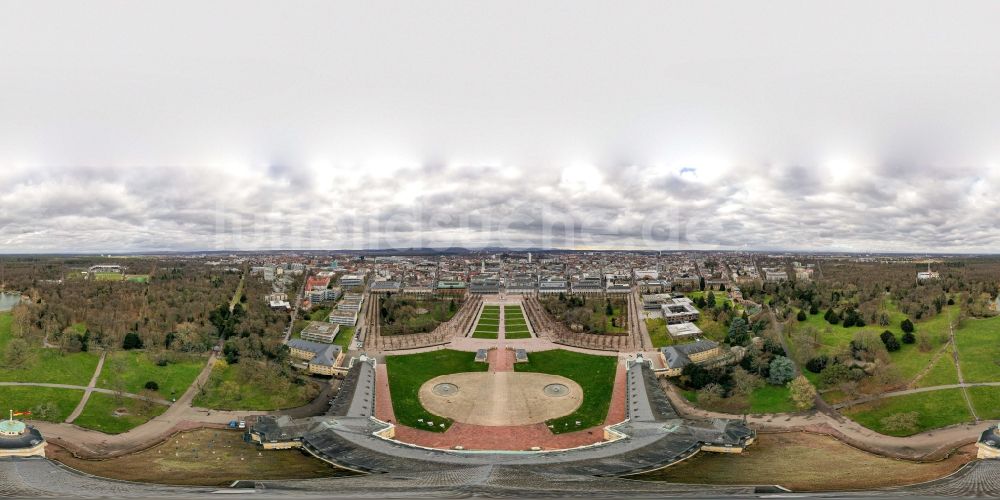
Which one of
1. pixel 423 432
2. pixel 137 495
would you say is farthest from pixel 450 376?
pixel 137 495

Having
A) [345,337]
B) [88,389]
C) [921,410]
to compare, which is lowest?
[921,410]

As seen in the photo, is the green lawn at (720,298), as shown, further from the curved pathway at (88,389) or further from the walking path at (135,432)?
the curved pathway at (88,389)

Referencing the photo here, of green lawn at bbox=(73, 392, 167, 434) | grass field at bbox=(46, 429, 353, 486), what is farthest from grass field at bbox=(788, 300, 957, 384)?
green lawn at bbox=(73, 392, 167, 434)

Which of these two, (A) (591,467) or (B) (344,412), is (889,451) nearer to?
(A) (591,467)

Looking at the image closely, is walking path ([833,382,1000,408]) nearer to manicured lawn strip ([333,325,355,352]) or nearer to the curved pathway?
manicured lawn strip ([333,325,355,352])

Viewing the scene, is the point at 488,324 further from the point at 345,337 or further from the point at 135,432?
the point at 135,432

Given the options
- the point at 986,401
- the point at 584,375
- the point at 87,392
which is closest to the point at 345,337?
the point at 87,392
